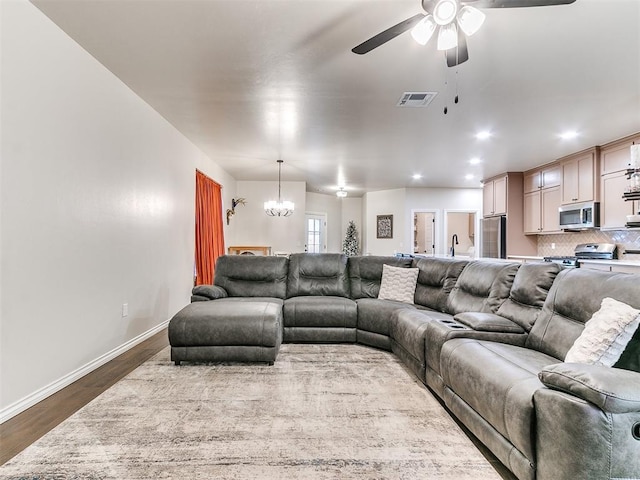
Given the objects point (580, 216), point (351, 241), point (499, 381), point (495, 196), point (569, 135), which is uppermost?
point (569, 135)

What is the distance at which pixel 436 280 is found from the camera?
3.74m

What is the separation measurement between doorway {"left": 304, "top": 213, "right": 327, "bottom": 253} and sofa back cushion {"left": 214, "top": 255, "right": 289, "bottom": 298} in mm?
6485

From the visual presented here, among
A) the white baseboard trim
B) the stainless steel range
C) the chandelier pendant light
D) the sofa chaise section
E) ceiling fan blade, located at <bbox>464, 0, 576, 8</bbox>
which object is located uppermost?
ceiling fan blade, located at <bbox>464, 0, 576, 8</bbox>

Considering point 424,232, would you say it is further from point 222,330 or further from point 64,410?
point 64,410

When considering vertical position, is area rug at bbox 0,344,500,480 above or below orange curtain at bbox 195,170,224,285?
below

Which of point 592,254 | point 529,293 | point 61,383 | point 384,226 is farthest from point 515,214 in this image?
point 61,383

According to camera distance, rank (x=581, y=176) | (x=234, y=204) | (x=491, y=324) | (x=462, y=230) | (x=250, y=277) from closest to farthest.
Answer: (x=491, y=324) < (x=250, y=277) < (x=581, y=176) < (x=234, y=204) < (x=462, y=230)

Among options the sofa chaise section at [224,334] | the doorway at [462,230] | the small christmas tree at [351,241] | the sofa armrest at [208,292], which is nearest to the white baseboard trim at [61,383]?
the sofa chaise section at [224,334]

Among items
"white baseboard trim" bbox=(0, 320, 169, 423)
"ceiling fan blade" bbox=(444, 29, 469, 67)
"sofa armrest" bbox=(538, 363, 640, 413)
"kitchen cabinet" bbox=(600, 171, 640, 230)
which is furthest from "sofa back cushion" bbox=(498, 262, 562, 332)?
"kitchen cabinet" bbox=(600, 171, 640, 230)

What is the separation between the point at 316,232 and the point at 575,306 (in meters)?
9.06

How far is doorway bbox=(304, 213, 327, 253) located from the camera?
10758 mm

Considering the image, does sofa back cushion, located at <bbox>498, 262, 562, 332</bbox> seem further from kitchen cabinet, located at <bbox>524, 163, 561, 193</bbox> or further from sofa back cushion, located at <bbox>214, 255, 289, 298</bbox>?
kitchen cabinet, located at <bbox>524, 163, 561, 193</bbox>

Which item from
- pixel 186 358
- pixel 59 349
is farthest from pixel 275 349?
pixel 59 349

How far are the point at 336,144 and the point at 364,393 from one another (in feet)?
12.9
